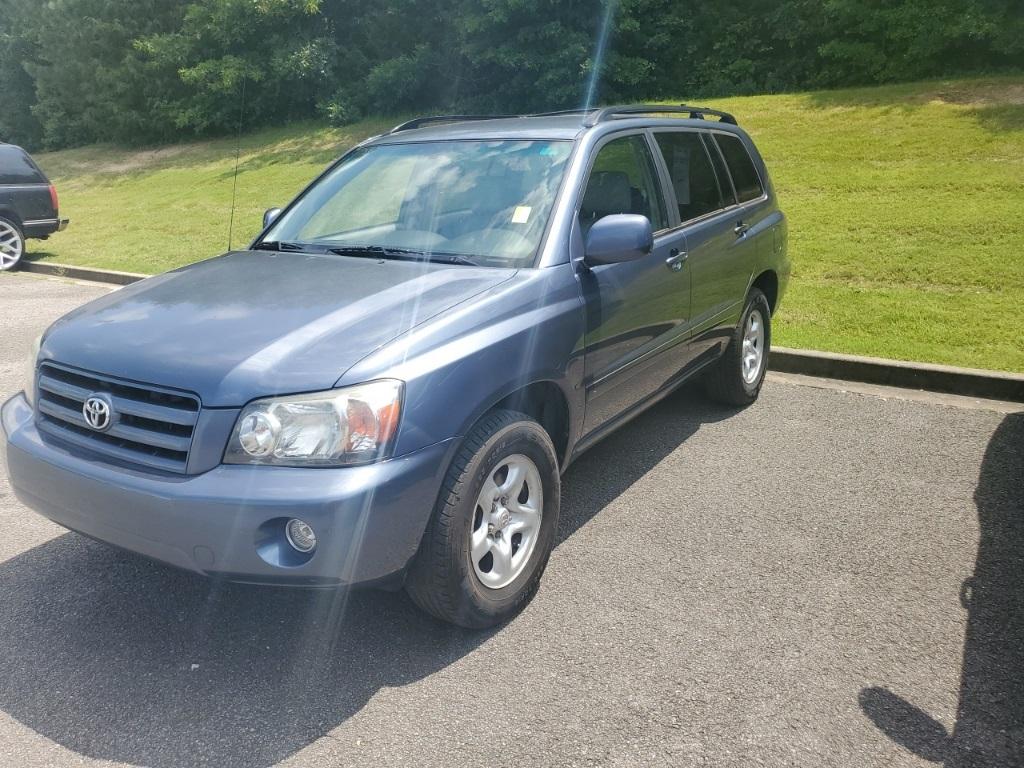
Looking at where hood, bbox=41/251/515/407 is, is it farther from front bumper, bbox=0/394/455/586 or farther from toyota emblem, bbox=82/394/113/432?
front bumper, bbox=0/394/455/586

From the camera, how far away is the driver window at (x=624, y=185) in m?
3.94

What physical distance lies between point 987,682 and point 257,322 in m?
2.77

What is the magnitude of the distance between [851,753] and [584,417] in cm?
165

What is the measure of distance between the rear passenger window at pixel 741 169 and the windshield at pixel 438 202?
1869 mm

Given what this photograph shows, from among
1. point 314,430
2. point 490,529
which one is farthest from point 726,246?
point 314,430

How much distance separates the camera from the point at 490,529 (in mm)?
3168

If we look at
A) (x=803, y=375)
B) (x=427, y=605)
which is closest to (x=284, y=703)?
(x=427, y=605)

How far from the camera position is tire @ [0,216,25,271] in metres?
12.6

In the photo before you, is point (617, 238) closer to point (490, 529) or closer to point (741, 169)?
point (490, 529)

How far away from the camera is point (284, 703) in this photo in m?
2.79

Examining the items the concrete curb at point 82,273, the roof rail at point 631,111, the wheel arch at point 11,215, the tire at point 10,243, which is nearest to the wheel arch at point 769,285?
the roof rail at point 631,111

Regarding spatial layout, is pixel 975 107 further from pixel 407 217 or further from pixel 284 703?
pixel 284 703

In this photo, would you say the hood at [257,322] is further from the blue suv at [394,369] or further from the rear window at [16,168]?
the rear window at [16,168]

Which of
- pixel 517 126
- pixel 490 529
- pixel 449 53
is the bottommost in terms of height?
pixel 490 529
